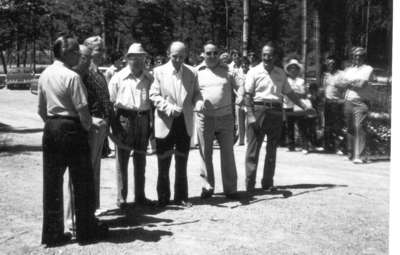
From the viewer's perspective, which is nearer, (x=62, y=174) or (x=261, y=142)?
(x=62, y=174)

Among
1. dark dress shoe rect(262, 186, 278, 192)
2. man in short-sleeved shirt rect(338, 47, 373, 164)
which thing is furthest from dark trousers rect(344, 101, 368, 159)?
dark dress shoe rect(262, 186, 278, 192)

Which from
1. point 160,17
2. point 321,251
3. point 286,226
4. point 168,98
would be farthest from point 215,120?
point 160,17

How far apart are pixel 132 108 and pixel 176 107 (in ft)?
1.74

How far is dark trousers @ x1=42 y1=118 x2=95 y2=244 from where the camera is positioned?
219 inches

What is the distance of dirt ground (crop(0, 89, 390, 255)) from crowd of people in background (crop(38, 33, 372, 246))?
0.92 ft

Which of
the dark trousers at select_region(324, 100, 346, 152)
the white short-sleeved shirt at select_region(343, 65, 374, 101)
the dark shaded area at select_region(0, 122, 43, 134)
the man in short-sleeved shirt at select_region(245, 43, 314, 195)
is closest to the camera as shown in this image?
the man in short-sleeved shirt at select_region(245, 43, 314, 195)

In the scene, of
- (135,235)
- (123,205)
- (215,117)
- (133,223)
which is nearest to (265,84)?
(215,117)

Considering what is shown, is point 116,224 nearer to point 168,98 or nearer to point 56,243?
point 56,243

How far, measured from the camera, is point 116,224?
21.6 ft

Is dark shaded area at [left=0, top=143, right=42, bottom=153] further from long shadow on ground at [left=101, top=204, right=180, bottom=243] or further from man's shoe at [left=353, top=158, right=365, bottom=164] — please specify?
man's shoe at [left=353, top=158, right=365, bottom=164]

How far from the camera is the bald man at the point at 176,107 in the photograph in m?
7.13

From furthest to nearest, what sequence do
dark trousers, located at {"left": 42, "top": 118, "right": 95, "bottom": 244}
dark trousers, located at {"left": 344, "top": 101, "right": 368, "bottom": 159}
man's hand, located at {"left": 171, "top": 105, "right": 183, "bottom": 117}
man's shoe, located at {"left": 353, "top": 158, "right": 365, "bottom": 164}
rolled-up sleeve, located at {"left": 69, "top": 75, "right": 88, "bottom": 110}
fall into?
1. man's shoe, located at {"left": 353, "top": 158, "right": 365, "bottom": 164}
2. dark trousers, located at {"left": 344, "top": 101, "right": 368, "bottom": 159}
3. man's hand, located at {"left": 171, "top": 105, "right": 183, "bottom": 117}
4. dark trousers, located at {"left": 42, "top": 118, "right": 95, "bottom": 244}
5. rolled-up sleeve, located at {"left": 69, "top": 75, "right": 88, "bottom": 110}

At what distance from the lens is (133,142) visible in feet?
23.4

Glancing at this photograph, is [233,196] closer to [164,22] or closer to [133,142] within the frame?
[133,142]
